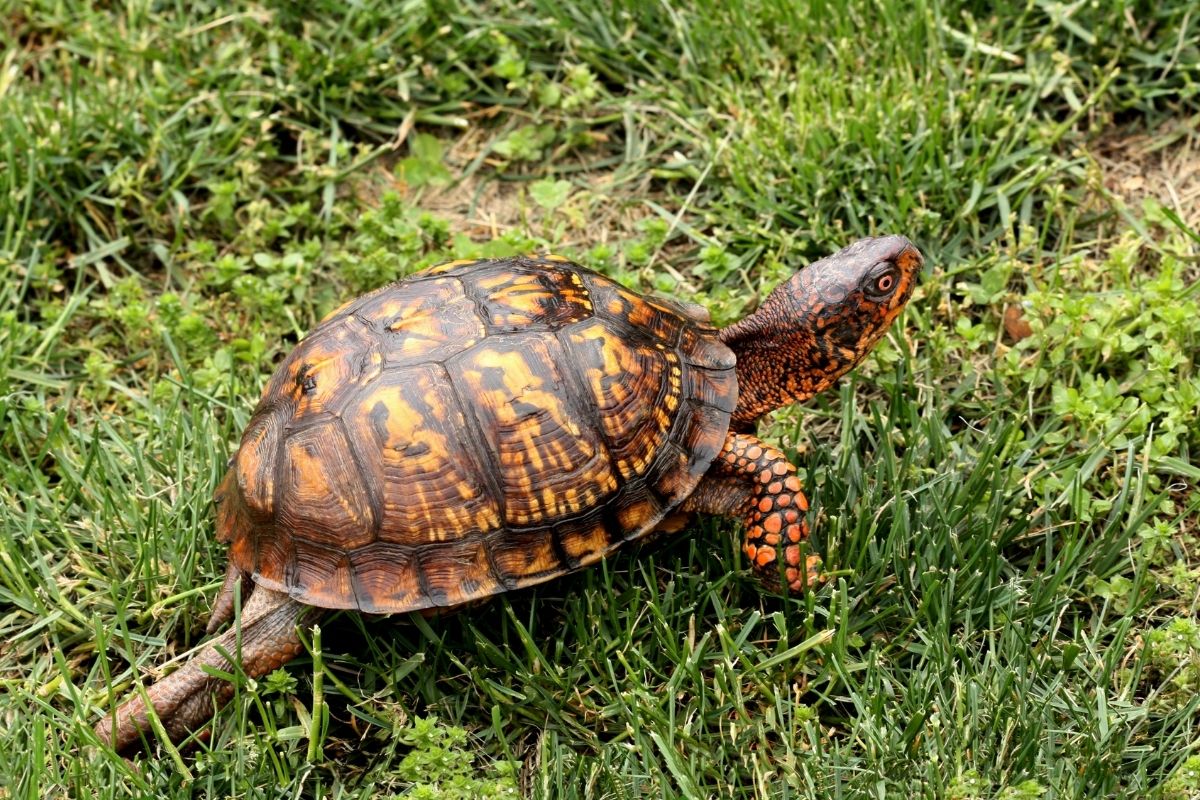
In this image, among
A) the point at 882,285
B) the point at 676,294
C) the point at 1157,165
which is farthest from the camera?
the point at 1157,165

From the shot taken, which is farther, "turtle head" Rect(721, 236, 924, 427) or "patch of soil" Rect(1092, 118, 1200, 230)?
"patch of soil" Rect(1092, 118, 1200, 230)

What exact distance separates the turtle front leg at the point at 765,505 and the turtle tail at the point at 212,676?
1.06 metres

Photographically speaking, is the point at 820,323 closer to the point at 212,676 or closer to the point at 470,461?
the point at 470,461

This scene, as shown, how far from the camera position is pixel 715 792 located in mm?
2816

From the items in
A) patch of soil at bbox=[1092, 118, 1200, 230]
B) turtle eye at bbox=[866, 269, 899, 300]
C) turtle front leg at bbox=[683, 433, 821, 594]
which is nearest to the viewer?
turtle front leg at bbox=[683, 433, 821, 594]

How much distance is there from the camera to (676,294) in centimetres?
397

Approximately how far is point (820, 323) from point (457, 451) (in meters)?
→ 1.04

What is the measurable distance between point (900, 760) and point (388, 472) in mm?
1349

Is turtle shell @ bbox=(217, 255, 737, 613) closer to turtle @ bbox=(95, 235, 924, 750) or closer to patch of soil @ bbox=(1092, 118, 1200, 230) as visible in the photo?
turtle @ bbox=(95, 235, 924, 750)

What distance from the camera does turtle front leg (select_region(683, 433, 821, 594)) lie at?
3.04 meters

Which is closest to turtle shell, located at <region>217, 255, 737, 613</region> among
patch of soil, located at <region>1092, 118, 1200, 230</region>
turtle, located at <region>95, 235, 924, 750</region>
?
turtle, located at <region>95, 235, 924, 750</region>

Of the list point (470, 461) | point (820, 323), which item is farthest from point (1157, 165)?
point (470, 461)

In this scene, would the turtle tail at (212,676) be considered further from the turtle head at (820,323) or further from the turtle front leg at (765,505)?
the turtle head at (820,323)

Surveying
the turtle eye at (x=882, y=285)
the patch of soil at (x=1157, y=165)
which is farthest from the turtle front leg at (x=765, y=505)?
the patch of soil at (x=1157, y=165)
